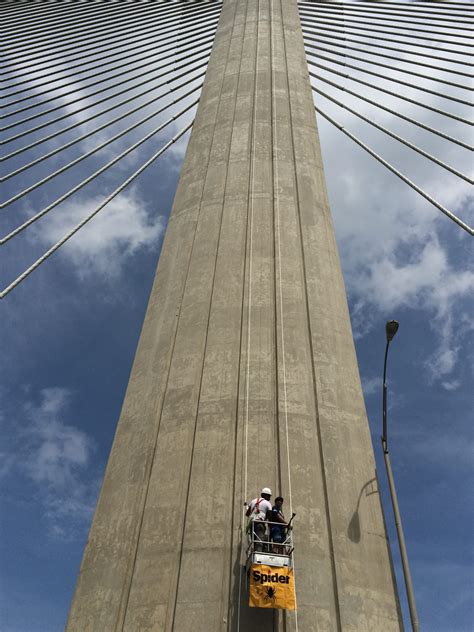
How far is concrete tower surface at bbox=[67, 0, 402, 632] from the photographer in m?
9.02

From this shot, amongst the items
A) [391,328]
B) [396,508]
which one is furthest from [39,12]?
[396,508]

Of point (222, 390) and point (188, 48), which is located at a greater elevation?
point (188, 48)

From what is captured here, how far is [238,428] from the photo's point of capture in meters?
10.6

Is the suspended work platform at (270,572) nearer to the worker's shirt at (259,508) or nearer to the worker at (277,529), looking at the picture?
the worker at (277,529)

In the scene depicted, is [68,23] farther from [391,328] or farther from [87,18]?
[391,328]

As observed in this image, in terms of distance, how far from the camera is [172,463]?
10.4 metres

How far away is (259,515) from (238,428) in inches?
80.8

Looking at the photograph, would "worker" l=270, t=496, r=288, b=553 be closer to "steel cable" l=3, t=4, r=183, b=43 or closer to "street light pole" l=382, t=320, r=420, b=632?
"street light pole" l=382, t=320, r=420, b=632

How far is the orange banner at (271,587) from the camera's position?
27.0ft

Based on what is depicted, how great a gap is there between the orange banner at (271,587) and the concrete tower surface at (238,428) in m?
0.48

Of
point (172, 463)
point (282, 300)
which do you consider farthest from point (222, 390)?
point (282, 300)

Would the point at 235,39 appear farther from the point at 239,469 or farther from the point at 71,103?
the point at 239,469

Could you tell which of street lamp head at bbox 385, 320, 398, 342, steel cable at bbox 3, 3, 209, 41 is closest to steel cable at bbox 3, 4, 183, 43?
steel cable at bbox 3, 3, 209, 41

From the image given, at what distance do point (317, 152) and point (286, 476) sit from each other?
9.58m
